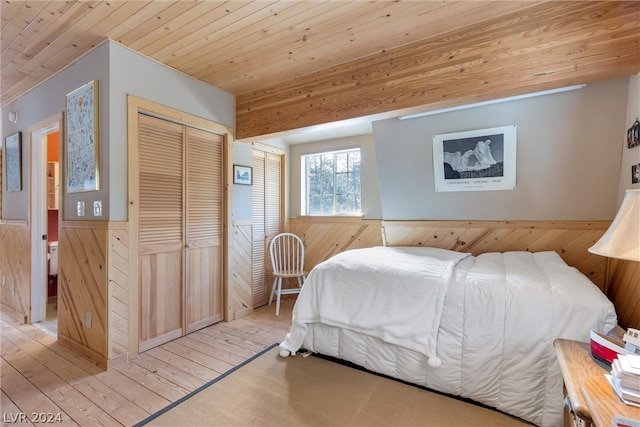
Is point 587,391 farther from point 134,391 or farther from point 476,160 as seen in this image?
point 134,391

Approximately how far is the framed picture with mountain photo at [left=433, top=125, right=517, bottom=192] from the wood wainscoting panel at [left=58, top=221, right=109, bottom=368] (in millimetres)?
2770

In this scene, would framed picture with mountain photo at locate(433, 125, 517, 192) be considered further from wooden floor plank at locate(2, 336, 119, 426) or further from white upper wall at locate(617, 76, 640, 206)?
wooden floor plank at locate(2, 336, 119, 426)

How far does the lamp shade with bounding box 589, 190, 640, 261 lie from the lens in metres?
1.04

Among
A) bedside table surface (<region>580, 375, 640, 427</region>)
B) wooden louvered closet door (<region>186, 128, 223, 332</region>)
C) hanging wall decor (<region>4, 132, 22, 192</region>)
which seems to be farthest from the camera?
Result: hanging wall decor (<region>4, 132, 22, 192</region>)

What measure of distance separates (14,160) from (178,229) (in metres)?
2.25

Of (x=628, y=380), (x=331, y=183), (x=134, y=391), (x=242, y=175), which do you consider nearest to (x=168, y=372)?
(x=134, y=391)

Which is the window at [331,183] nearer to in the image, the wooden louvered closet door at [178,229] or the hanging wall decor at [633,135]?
the wooden louvered closet door at [178,229]

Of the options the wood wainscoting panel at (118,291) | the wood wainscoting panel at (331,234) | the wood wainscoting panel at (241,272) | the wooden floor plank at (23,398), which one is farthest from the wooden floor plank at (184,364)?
the wood wainscoting panel at (331,234)

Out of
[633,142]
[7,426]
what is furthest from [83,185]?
[633,142]

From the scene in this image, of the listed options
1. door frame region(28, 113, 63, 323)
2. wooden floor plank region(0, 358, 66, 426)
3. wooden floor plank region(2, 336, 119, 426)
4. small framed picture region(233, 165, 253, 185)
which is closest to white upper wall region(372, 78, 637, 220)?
small framed picture region(233, 165, 253, 185)

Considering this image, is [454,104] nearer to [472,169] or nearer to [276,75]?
[472,169]

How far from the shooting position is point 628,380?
2.99 ft

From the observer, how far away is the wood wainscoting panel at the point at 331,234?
359cm

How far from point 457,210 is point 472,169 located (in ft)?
1.38
